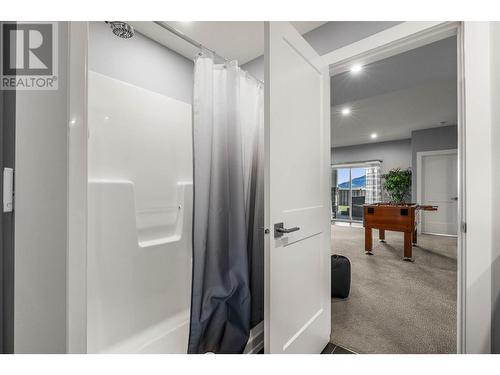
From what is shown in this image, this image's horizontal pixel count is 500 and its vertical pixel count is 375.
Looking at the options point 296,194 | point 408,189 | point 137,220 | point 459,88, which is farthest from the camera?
point 408,189

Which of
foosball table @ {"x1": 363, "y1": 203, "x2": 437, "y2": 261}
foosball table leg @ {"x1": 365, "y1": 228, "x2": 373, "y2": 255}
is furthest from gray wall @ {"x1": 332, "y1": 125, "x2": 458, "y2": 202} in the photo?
foosball table leg @ {"x1": 365, "y1": 228, "x2": 373, "y2": 255}

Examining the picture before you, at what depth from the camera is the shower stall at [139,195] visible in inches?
58.6

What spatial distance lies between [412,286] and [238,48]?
317 cm

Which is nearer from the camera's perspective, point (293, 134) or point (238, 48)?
point (293, 134)

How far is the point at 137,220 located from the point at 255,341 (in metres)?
1.20

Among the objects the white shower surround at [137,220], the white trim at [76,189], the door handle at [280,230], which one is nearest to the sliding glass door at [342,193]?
the white shower surround at [137,220]

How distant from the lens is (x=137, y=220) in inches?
68.3

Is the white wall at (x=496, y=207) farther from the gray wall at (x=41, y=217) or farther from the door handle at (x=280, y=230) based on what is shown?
the gray wall at (x=41, y=217)

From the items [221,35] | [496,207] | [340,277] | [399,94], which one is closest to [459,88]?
[496,207]

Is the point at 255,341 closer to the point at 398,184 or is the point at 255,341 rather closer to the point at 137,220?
the point at 137,220

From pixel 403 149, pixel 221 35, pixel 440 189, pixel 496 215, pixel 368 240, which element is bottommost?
pixel 368 240
